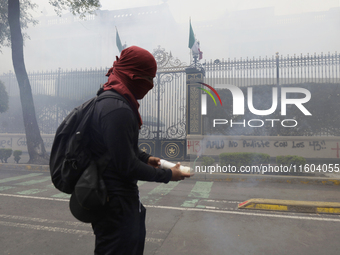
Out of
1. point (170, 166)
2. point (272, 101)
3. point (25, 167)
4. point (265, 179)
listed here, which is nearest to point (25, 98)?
point (25, 167)

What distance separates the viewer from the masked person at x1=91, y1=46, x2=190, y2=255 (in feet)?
4.22

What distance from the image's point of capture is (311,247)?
2.88 m

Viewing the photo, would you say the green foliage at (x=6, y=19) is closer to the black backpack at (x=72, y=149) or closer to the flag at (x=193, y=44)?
the flag at (x=193, y=44)

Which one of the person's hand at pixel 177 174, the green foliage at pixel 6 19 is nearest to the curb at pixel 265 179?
the person's hand at pixel 177 174

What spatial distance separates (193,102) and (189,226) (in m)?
6.93

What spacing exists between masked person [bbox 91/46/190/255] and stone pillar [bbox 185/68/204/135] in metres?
8.34

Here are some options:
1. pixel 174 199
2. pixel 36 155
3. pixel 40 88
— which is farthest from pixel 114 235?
pixel 40 88

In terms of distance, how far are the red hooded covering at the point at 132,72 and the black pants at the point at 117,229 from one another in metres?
0.57

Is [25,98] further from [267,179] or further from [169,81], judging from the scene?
[267,179]

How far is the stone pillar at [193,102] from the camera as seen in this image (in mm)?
9820

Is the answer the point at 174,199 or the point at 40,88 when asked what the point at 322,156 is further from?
the point at 40,88

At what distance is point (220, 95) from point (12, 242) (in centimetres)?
1047

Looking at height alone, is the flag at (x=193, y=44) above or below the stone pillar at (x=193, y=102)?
above

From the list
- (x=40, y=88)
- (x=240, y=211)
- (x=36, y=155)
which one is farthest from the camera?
(x=40, y=88)
